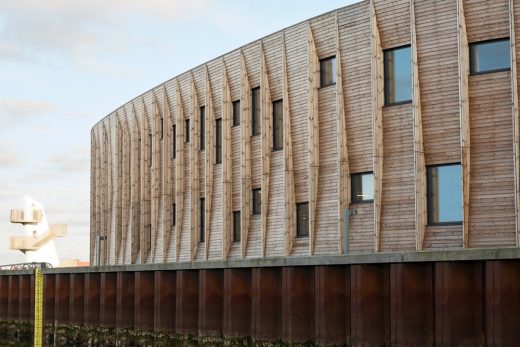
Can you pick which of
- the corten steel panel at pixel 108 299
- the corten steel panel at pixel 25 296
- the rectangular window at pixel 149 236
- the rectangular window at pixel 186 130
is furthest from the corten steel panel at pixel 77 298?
the rectangular window at pixel 186 130

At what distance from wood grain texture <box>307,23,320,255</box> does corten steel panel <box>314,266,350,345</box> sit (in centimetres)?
1213

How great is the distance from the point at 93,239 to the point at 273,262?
41.5 m

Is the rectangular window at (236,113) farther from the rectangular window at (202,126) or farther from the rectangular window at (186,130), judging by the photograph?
the rectangular window at (186,130)

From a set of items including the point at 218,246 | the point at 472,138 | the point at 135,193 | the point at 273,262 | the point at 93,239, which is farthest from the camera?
the point at 93,239

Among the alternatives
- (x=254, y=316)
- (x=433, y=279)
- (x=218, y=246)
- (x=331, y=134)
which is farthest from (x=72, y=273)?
(x=433, y=279)

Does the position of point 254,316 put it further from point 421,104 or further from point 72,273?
point 72,273

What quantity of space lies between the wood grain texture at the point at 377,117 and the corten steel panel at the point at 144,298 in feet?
30.6

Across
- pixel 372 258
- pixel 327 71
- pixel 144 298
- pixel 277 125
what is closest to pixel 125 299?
pixel 144 298

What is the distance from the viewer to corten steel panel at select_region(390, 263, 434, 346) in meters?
23.2

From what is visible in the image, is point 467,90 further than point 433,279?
Yes

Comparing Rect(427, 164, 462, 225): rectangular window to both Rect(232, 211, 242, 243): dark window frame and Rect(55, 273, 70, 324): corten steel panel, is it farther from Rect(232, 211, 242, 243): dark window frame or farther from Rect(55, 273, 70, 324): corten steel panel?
Rect(55, 273, 70, 324): corten steel panel

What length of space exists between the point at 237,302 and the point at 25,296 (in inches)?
1032

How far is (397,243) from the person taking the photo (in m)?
35.4

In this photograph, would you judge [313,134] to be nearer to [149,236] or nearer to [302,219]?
[302,219]
